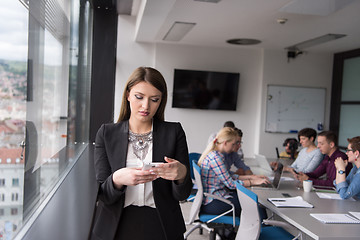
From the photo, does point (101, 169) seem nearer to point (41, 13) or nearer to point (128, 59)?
point (41, 13)

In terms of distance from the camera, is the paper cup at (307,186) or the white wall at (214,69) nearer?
the paper cup at (307,186)

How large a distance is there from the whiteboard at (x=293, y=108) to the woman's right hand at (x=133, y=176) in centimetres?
647

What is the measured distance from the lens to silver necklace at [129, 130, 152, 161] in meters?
1.37

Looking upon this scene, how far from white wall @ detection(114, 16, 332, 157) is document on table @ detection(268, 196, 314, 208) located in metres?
4.41

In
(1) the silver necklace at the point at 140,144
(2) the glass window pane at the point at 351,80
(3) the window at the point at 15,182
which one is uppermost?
(2) the glass window pane at the point at 351,80

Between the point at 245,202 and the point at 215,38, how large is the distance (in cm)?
443

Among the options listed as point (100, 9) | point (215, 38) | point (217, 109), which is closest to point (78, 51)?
point (100, 9)

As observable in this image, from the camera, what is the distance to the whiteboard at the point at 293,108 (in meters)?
7.36

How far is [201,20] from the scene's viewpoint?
506cm

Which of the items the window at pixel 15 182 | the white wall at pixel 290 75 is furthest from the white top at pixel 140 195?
the white wall at pixel 290 75

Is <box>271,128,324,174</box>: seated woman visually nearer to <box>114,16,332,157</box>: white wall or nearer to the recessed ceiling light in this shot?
the recessed ceiling light

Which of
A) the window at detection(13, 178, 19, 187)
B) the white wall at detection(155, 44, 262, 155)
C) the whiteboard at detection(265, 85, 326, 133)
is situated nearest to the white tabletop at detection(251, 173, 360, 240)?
the window at detection(13, 178, 19, 187)

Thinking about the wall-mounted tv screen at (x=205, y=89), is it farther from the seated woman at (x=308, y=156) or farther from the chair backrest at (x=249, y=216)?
the chair backrest at (x=249, y=216)

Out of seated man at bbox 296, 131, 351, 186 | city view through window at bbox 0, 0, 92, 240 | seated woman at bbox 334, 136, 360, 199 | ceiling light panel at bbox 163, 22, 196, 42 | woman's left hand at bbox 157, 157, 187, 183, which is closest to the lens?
city view through window at bbox 0, 0, 92, 240
